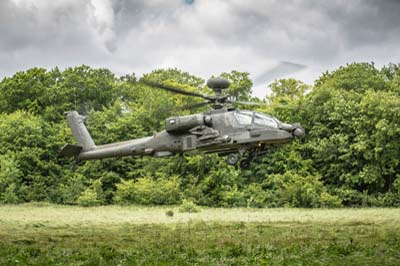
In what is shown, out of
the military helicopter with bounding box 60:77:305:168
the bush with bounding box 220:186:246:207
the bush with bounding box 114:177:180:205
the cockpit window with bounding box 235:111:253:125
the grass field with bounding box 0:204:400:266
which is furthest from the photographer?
the bush with bounding box 220:186:246:207

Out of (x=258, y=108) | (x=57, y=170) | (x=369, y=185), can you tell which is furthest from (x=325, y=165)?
(x=57, y=170)

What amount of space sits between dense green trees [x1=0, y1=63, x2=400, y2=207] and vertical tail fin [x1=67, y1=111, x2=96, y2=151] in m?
16.9

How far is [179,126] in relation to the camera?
2228cm

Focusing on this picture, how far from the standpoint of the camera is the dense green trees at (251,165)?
144 feet

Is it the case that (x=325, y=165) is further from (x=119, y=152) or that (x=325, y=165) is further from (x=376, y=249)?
(x=376, y=249)

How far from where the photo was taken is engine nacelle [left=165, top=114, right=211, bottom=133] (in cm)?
2191

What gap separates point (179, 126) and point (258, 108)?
91.3 ft

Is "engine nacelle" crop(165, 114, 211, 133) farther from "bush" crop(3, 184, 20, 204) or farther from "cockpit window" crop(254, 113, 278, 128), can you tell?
"bush" crop(3, 184, 20, 204)

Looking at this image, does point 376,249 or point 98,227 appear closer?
point 376,249

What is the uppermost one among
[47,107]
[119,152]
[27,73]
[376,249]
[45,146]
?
[27,73]

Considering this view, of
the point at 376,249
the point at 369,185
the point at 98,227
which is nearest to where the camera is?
the point at 376,249

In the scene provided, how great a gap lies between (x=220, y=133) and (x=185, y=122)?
1.55 meters

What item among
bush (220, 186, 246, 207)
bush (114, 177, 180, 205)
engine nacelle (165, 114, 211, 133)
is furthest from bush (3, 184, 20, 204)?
engine nacelle (165, 114, 211, 133)

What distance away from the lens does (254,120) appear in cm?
2127
